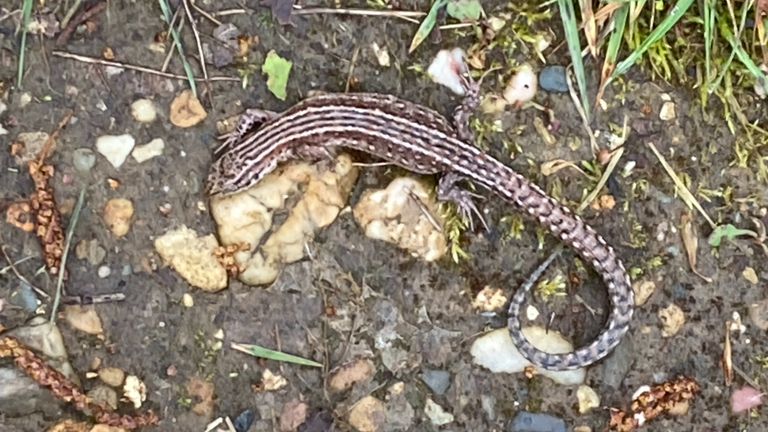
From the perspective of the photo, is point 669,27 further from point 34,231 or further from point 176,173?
point 34,231

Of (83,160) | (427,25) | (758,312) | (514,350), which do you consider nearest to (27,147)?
(83,160)

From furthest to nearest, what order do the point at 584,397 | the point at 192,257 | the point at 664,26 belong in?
the point at 584,397 < the point at 192,257 < the point at 664,26

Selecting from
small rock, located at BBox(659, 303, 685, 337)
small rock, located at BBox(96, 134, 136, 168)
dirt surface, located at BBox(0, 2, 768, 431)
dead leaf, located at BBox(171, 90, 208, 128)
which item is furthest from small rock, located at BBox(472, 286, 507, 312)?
small rock, located at BBox(96, 134, 136, 168)

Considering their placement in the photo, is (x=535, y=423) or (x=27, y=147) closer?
(x=27, y=147)

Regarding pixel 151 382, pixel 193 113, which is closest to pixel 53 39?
pixel 193 113

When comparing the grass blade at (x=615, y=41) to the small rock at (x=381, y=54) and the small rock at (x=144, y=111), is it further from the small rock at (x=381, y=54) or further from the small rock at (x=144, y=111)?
the small rock at (x=144, y=111)

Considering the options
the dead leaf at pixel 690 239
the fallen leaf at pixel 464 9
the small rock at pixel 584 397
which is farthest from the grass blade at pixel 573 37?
the small rock at pixel 584 397

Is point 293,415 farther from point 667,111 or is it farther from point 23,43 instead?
point 667,111

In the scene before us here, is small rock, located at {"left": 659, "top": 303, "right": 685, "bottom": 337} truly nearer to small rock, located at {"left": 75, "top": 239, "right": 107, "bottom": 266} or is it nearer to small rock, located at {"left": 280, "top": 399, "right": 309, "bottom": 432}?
small rock, located at {"left": 280, "top": 399, "right": 309, "bottom": 432}
